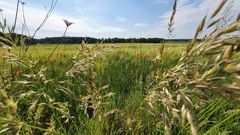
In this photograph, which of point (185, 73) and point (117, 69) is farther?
point (117, 69)

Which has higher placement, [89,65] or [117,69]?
[89,65]

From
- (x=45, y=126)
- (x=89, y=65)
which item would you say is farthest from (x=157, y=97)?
(x=45, y=126)

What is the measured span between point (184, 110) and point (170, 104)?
0.08m

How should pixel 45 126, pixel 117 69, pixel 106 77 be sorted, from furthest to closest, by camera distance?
pixel 117 69 → pixel 106 77 → pixel 45 126

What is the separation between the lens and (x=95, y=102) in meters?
1.02

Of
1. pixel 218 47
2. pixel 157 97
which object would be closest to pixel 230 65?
pixel 218 47

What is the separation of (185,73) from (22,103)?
1.46 metres

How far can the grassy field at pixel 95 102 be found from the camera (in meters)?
1.05

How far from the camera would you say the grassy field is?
105 cm

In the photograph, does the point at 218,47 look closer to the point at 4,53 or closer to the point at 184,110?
the point at 184,110

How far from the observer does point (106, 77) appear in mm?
2443

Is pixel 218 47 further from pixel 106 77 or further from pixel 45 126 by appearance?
pixel 106 77

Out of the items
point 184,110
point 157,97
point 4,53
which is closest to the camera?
point 184,110

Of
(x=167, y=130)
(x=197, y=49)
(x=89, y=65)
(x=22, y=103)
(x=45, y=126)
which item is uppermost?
(x=197, y=49)
